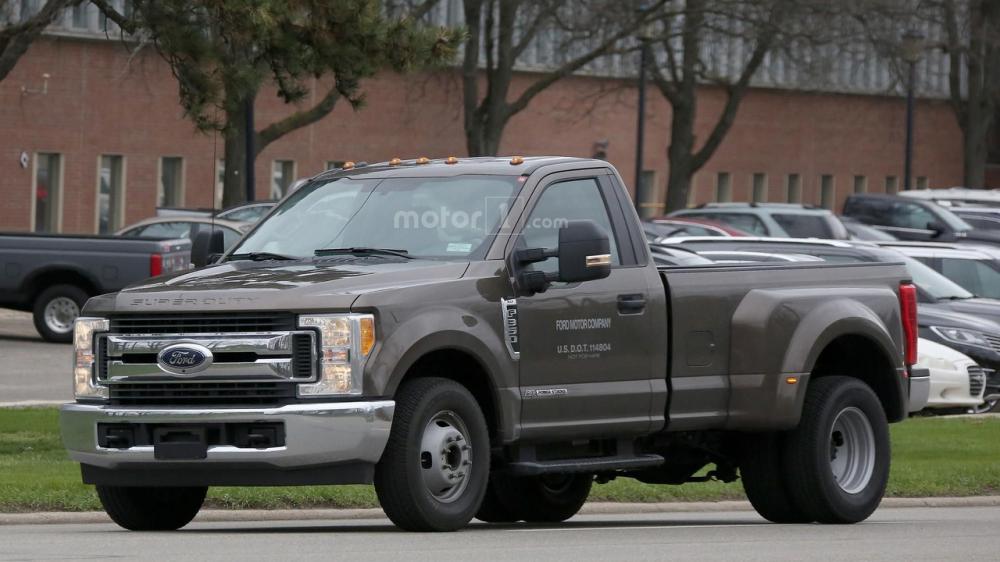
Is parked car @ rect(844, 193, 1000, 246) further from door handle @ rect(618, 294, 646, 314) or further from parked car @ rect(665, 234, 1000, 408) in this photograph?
door handle @ rect(618, 294, 646, 314)

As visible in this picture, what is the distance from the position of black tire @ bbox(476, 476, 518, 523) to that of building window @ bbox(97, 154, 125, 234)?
127ft

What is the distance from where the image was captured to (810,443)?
12102 mm

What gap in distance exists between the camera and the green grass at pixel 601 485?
13.0 metres

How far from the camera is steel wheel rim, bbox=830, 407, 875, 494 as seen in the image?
12.4 metres

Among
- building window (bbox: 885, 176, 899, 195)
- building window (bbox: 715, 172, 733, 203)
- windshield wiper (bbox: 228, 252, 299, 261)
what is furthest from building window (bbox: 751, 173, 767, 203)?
windshield wiper (bbox: 228, 252, 299, 261)

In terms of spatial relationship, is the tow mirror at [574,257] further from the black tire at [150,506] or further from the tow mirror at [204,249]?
the black tire at [150,506]

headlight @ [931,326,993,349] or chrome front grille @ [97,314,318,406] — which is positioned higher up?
chrome front grille @ [97,314,318,406]

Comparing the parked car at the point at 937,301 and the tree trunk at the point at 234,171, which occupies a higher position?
the tree trunk at the point at 234,171

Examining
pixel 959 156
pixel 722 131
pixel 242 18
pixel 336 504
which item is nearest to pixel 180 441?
pixel 336 504

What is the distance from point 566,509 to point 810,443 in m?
Answer: 1.67

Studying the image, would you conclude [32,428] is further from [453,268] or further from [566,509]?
[453,268]

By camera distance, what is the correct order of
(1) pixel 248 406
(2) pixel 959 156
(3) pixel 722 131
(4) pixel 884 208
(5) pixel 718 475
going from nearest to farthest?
(1) pixel 248 406, (5) pixel 718 475, (4) pixel 884 208, (3) pixel 722 131, (2) pixel 959 156

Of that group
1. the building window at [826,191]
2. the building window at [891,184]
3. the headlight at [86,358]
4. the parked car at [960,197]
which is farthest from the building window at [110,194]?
the headlight at [86,358]

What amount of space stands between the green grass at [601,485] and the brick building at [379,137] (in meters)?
16.2
